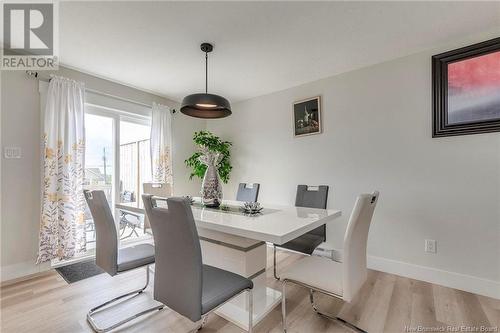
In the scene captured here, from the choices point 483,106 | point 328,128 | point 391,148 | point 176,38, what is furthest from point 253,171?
point 483,106

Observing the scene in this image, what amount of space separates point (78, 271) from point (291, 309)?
238 centimetres

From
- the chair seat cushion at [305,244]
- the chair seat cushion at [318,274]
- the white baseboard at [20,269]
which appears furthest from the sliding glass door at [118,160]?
the chair seat cushion at [318,274]

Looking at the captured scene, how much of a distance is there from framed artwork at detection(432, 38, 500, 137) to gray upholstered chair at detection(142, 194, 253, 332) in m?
2.50

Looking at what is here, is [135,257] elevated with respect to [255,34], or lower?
lower

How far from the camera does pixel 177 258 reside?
45.6 inches

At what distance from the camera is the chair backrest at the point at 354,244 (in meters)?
1.29

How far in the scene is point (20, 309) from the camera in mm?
1876

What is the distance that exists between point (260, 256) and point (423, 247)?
5.96 feet

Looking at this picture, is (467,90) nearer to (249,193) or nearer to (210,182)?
(249,193)

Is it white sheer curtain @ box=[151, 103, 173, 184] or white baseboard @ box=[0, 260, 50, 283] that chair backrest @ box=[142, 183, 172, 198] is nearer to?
white sheer curtain @ box=[151, 103, 173, 184]

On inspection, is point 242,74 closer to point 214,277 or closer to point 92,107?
point 92,107

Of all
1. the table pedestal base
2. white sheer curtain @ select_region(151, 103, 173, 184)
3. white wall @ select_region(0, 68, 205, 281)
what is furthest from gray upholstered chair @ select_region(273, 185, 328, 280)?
white wall @ select_region(0, 68, 205, 281)

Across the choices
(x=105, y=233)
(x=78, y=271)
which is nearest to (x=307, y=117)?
(x=105, y=233)

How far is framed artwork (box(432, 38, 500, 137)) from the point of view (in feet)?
6.83
